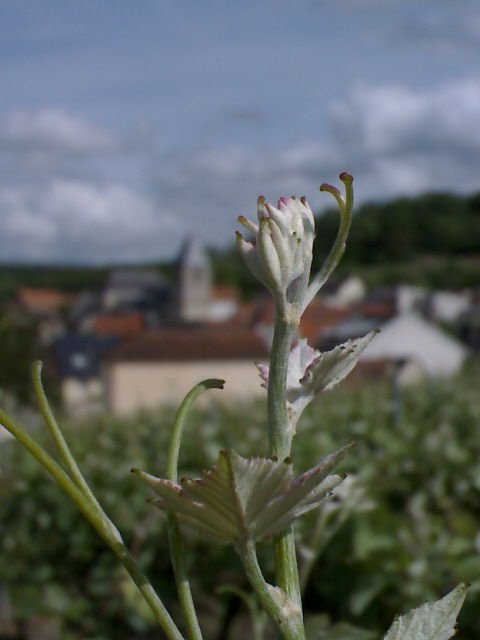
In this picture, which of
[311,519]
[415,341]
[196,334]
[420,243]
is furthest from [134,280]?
[311,519]

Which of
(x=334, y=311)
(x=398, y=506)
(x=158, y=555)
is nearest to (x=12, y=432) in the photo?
(x=398, y=506)

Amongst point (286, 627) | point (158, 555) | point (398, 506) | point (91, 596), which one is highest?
point (286, 627)

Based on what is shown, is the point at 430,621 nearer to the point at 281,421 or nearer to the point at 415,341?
the point at 281,421

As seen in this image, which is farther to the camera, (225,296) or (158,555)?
(225,296)

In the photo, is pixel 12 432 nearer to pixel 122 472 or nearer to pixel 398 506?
pixel 398 506

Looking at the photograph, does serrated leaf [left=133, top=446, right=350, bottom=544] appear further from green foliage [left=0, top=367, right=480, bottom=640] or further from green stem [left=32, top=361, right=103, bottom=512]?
green foliage [left=0, top=367, right=480, bottom=640]

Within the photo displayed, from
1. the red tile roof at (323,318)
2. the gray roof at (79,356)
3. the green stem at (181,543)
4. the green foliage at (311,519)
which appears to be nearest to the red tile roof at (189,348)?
the gray roof at (79,356)
